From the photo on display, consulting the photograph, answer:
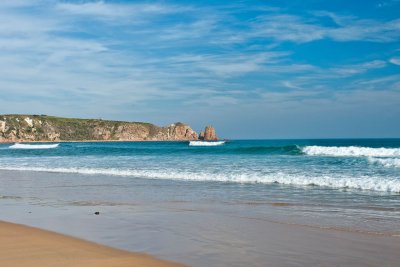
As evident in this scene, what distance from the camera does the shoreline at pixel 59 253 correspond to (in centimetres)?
582

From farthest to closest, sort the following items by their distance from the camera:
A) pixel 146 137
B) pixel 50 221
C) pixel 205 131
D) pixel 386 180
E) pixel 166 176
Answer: pixel 146 137, pixel 205 131, pixel 166 176, pixel 386 180, pixel 50 221

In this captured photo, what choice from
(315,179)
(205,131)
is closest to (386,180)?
(315,179)

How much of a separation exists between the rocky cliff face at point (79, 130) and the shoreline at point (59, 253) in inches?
6131

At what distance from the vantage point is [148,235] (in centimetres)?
772

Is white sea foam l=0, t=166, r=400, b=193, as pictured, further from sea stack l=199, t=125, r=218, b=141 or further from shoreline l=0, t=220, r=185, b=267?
sea stack l=199, t=125, r=218, b=141

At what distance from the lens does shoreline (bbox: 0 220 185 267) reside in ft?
19.1

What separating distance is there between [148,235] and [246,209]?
3.70m

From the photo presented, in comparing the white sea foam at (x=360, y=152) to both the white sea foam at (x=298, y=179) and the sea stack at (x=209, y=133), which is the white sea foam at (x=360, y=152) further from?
the sea stack at (x=209, y=133)

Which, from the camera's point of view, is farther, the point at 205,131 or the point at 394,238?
the point at 205,131

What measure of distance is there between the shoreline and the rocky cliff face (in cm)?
15574

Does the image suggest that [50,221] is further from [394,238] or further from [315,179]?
[315,179]

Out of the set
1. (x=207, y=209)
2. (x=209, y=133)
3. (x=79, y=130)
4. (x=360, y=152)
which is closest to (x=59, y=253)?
(x=207, y=209)

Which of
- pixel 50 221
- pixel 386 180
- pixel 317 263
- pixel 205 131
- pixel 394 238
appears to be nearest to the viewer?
pixel 317 263

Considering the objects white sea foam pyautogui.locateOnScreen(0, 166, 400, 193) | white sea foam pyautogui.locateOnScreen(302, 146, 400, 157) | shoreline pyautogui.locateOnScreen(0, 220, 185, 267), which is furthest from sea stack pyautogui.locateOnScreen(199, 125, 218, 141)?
shoreline pyautogui.locateOnScreen(0, 220, 185, 267)
